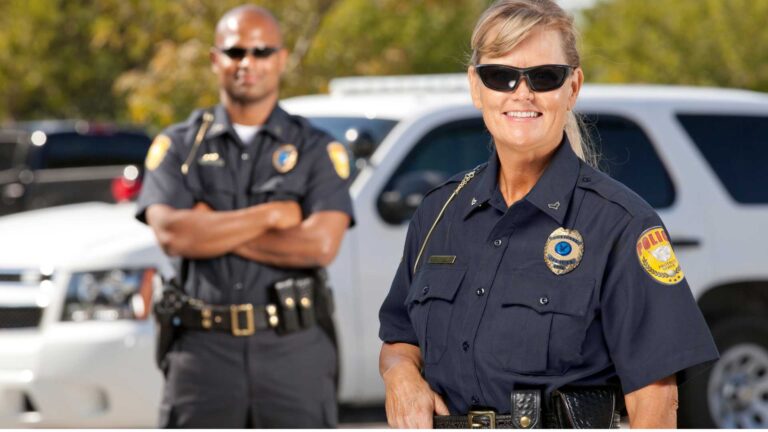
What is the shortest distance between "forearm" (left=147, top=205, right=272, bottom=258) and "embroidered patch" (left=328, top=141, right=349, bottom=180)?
0.33 meters

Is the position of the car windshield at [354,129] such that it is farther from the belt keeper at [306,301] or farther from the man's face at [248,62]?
the belt keeper at [306,301]

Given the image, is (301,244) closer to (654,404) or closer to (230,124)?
(230,124)

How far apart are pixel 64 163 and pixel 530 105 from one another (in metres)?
13.6

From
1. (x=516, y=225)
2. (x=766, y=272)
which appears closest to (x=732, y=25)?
(x=766, y=272)

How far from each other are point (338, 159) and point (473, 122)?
2455 millimetres

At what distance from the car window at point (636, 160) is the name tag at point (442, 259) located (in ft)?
16.3

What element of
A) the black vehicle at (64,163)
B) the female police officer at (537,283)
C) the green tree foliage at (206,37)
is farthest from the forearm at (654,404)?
the black vehicle at (64,163)

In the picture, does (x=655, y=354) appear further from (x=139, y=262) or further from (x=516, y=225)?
(x=139, y=262)

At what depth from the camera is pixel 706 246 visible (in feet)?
25.8

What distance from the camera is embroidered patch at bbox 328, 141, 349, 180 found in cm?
539

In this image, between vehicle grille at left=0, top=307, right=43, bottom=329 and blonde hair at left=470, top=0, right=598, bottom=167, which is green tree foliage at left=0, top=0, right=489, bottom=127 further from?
blonde hair at left=470, top=0, right=598, bottom=167

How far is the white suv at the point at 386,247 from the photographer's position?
683 centimetres


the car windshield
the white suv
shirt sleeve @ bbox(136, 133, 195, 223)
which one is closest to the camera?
shirt sleeve @ bbox(136, 133, 195, 223)

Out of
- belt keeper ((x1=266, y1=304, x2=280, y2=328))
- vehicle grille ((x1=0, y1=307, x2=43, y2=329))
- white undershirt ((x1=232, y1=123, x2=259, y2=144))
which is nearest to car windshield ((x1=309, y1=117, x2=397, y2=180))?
vehicle grille ((x1=0, y1=307, x2=43, y2=329))
